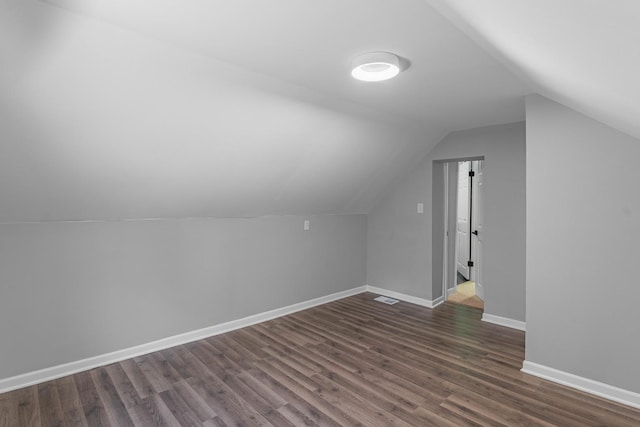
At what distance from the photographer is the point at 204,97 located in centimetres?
228

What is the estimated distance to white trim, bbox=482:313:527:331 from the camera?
3662 millimetres

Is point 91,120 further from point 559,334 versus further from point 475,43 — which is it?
point 559,334

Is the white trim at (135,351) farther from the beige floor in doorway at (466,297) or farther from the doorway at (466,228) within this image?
the doorway at (466,228)

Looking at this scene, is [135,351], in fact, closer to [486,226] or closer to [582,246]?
[582,246]

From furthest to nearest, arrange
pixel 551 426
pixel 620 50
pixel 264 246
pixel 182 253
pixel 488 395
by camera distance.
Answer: pixel 264 246 < pixel 182 253 < pixel 488 395 < pixel 551 426 < pixel 620 50

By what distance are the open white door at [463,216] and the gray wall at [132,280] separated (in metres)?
3.21

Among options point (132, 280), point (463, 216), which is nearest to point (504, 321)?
point (463, 216)

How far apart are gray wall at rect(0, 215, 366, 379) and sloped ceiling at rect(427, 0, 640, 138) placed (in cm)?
283

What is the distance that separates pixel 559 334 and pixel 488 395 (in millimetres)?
769

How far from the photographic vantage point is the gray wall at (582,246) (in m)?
2.34

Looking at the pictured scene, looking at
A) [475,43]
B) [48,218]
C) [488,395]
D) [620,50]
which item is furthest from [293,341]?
[620,50]

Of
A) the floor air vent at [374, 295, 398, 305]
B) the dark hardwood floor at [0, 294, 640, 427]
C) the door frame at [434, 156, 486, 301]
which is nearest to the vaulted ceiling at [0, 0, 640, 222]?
the door frame at [434, 156, 486, 301]

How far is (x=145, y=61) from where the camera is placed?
6.26ft

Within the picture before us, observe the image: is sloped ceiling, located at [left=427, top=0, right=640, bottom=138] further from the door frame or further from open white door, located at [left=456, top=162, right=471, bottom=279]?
open white door, located at [left=456, top=162, right=471, bottom=279]
